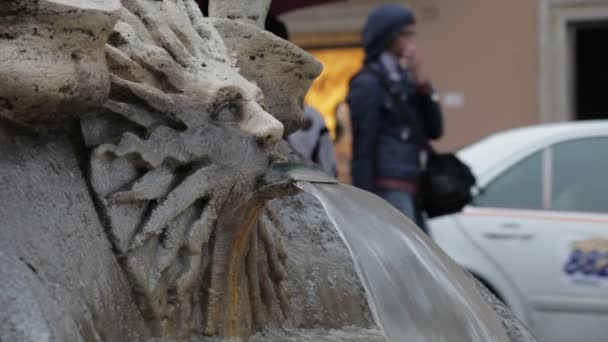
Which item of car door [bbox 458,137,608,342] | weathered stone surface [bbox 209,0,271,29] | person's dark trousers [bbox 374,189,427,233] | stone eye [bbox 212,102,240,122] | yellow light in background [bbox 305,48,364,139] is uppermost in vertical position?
weathered stone surface [bbox 209,0,271,29]

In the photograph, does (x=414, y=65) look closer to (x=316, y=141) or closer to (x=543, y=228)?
(x=316, y=141)

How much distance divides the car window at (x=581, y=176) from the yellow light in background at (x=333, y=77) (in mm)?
5916

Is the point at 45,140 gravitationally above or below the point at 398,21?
above

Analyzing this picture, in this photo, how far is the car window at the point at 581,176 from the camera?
23.5 ft

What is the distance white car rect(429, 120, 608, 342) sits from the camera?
6777 mm

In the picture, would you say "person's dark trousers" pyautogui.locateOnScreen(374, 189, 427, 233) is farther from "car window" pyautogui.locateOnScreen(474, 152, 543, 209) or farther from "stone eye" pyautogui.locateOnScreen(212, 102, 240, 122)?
"stone eye" pyautogui.locateOnScreen(212, 102, 240, 122)

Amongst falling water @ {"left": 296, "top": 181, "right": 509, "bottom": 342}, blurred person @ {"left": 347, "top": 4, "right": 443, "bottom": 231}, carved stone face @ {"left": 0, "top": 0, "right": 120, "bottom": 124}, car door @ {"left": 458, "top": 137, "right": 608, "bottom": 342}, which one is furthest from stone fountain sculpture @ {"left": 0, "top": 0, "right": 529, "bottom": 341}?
car door @ {"left": 458, "top": 137, "right": 608, "bottom": 342}

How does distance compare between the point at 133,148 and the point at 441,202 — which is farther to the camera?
the point at 441,202

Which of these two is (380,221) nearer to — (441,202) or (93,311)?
(93,311)

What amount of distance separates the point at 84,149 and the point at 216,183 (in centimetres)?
21

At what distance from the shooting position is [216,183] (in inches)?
84.6

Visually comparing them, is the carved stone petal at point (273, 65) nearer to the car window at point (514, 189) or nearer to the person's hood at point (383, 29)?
the person's hood at point (383, 29)

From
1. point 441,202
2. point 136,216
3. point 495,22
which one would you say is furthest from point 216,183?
point 495,22

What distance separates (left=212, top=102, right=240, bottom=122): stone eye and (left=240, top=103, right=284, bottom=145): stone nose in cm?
2
